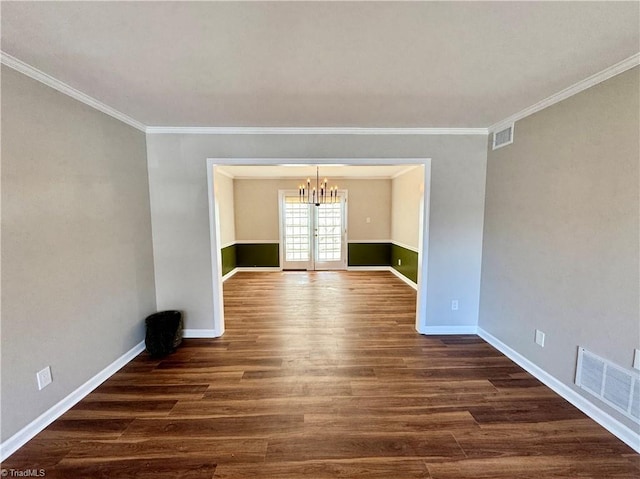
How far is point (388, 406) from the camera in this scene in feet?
6.77

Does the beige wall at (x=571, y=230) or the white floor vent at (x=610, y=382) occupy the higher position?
the beige wall at (x=571, y=230)

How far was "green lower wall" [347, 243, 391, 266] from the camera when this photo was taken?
7.09 metres

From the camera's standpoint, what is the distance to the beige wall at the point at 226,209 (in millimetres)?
6023

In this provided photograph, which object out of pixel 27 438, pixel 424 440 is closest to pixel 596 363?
pixel 424 440

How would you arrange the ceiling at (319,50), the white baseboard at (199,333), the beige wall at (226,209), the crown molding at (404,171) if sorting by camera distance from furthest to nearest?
1. the beige wall at (226,209)
2. the crown molding at (404,171)
3. the white baseboard at (199,333)
4. the ceiling at (319,50)

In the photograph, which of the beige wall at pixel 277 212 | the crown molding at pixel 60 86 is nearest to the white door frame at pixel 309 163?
the crown molding at pixel 60 86

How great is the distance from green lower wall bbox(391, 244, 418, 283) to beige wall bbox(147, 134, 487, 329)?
201 cm

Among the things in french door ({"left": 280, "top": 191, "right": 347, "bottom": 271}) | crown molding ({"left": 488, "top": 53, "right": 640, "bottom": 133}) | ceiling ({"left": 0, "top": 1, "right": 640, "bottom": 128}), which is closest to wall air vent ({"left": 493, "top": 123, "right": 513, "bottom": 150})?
crown molding ({"left": 488, "top": 53, "right": 640, "bottom": 133})

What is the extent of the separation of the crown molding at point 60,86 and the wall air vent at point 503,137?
3869 millimetres

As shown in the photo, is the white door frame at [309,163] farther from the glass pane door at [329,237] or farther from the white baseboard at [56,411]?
the glass pane door at [329,237]

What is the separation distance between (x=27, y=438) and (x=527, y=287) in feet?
13.4

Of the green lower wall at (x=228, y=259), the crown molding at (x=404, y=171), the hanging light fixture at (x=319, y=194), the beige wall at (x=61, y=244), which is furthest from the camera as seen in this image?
the hanging light fixture at (x=319, y=194)

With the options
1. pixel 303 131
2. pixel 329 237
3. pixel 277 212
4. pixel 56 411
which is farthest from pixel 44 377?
pixel 329 237

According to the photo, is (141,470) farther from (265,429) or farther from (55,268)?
(55,268)
